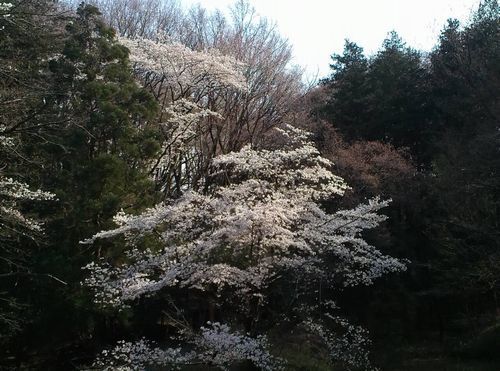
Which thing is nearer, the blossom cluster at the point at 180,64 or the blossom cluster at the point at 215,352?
the blossom cluster at the point at 215,352

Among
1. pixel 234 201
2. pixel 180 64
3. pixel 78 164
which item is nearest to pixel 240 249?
pixel 234 201

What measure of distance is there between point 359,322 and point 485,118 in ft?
26.1

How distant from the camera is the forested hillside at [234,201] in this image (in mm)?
9148

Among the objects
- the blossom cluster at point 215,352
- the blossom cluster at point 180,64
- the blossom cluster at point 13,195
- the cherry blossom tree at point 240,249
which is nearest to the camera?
the blossom cluster at point 215,352

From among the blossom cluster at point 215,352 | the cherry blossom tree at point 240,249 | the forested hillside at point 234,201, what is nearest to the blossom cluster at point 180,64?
the forested hillside at point 234,201

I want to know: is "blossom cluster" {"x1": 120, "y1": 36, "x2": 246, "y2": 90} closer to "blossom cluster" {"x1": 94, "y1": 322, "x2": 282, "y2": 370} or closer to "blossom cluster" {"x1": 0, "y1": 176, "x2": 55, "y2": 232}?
"blossom cluster" {"x1": 0, "y1": 176, "x2": 55, "y2": 232}

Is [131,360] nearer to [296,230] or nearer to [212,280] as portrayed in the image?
[212,280]

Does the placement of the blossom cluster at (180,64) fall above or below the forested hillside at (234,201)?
above

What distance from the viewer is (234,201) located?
Answer: 9.54m

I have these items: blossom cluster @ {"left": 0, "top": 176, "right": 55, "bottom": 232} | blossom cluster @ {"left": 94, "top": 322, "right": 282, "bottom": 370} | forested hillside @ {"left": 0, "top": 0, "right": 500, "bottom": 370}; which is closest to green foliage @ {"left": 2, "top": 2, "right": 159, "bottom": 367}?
forested hillside @ {"left": 0, "top": 0, "right": 500, "bottom": 370}

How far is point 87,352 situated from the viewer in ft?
42.0

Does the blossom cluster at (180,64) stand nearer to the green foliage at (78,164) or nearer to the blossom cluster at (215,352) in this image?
the green foliage at (78,164)

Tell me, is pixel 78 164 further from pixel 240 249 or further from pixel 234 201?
pixel 240 249

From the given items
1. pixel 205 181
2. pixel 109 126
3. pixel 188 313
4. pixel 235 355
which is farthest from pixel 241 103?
pixel 235 355
